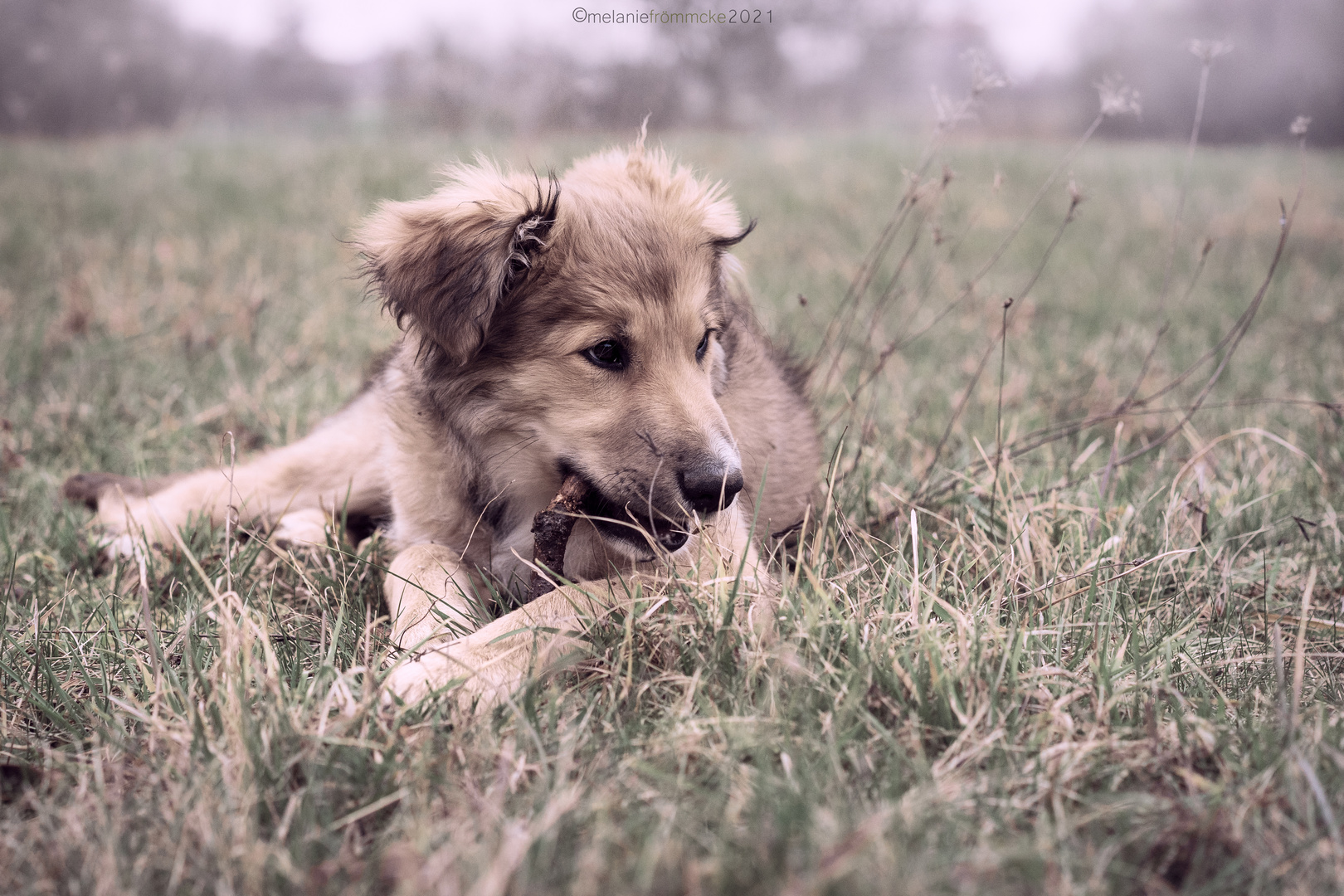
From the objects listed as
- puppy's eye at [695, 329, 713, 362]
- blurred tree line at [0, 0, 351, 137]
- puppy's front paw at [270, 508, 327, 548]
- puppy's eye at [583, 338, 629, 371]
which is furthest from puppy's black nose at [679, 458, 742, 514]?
blurred tree line at [0, 0, 351, 137]

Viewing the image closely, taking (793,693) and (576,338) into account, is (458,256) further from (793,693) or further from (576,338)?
(793,693)

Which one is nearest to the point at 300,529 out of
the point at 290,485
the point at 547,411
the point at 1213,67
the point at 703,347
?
the point at 290,485

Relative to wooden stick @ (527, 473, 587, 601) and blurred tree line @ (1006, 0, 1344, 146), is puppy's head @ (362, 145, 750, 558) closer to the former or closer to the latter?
wooden stick @ (527, 473, 587, 601)

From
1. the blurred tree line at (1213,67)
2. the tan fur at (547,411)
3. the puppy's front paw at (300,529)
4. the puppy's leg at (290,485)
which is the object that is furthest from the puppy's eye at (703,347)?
the blurred tree line at (1213,67)

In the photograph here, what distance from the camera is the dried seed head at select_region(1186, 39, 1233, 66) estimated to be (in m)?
2.61

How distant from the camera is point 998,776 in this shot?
1.55 metres

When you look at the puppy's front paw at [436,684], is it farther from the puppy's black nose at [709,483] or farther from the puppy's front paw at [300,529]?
the puppy's front paw at [300,529]

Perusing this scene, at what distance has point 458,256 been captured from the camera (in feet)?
7.38

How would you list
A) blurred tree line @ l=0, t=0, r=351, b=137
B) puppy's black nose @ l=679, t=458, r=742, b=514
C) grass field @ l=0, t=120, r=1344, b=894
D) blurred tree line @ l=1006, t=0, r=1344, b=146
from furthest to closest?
blurred tree line @ l=1006, t=0, r=1344, b=146
blurred tree line @ l=0, t=0, r=351, b=137
puppy's black nose @ l=679, t=458, r=742, b=514
grass field @ l=0, t=120, r=1344, b=894

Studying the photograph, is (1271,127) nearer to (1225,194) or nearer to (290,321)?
(1225,194)

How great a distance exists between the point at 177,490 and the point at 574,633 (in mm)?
1827

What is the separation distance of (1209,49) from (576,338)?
208 centimetres

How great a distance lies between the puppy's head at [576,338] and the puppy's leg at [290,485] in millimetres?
658

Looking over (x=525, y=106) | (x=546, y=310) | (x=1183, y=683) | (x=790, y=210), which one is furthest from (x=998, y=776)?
(x=525, y=106)
